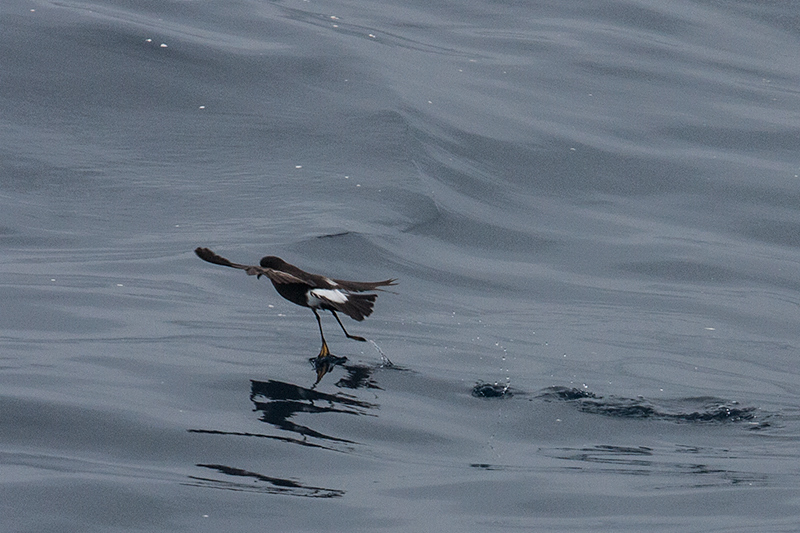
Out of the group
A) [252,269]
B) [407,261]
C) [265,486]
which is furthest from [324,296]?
[407,261]

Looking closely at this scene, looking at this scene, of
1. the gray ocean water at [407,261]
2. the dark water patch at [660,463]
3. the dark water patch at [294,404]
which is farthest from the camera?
the dark water patch at [294,404]

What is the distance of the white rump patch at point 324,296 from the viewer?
571cm

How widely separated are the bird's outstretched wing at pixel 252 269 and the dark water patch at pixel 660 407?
1.42 m

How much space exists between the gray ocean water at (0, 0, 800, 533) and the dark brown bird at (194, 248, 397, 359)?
34 centimetres

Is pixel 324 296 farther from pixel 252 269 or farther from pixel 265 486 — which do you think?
pixel 265 486

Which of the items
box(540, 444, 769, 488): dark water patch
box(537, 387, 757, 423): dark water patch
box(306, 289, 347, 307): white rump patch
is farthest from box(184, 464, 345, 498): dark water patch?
box(537, 387, 757, 423): dark water patch

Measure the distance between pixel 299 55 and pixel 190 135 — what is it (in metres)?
1.89

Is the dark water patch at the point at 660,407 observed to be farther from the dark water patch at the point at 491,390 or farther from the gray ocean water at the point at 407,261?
the dark water patch at the point at 491,390

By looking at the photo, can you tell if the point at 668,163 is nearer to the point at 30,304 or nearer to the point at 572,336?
the point at 572,336

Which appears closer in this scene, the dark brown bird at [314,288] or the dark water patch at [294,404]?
the dark water patch at [294,404]

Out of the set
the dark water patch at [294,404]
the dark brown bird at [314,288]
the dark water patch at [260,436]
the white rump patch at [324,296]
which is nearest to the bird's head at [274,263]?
the dark brown bird at [314,288]

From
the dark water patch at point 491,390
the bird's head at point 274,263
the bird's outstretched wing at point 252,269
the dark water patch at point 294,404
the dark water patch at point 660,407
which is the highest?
the bird's outstretched wing at point 252,269

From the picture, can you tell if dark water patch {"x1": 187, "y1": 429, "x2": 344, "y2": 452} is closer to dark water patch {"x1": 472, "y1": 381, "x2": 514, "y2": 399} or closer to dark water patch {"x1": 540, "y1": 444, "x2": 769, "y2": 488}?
dark water patch {"x1": 540, "y1": 444, "x2": 769, "y2": 488}

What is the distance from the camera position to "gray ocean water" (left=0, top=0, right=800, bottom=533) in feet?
14.5
